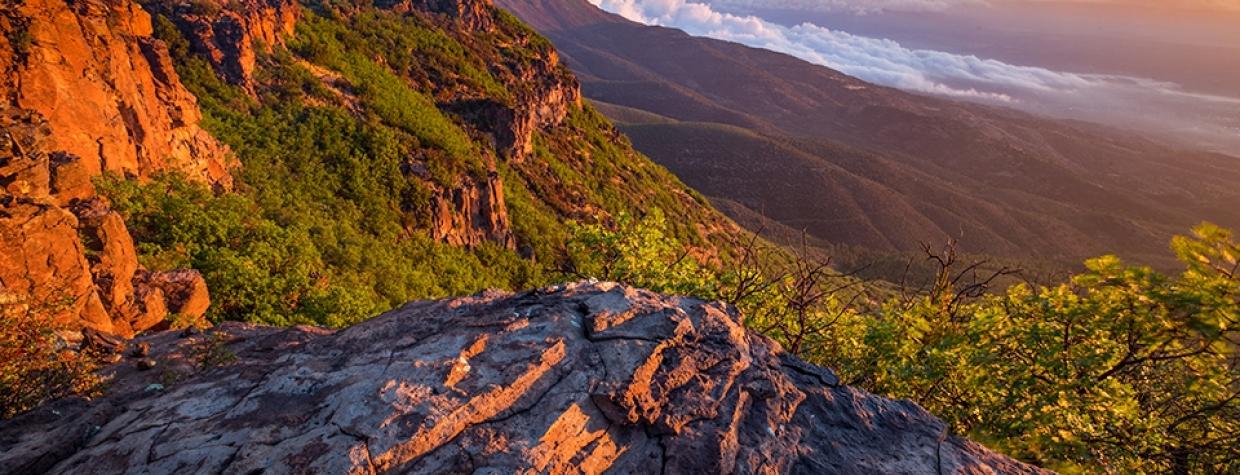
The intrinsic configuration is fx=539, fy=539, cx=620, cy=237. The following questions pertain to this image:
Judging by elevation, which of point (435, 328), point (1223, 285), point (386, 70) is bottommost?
point (435, 328)

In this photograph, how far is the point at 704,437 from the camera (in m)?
5.45

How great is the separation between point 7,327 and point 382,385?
5564 millimetres

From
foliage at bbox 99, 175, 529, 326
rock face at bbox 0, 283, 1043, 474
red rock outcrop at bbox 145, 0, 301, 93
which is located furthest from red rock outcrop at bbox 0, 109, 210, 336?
red rock outcrop at bbox 145, 0, 301, 93

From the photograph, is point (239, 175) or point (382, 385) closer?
point (382, 385)

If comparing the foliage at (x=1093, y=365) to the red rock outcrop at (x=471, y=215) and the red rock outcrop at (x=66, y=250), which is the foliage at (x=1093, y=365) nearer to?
the red rock outcrop at (x=66, y=250)

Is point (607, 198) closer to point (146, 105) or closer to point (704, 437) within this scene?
point (146, 105)

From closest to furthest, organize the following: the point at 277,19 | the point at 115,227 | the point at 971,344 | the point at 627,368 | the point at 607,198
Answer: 1. the point at 627,368
2. the point at 971,344
3. the point at 115,227
4. the point at 277,19
5. the point at 607,198

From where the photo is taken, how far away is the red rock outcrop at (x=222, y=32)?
32.0 metres

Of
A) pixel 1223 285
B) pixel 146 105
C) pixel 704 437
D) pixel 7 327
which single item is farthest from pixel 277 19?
pixel 1223 285

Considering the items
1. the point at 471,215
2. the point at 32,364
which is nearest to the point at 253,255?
the point at 32,364

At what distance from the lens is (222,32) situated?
107 ft

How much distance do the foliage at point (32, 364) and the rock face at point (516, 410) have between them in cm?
29

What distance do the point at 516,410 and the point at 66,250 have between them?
9509 mm

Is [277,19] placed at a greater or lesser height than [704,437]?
greater
